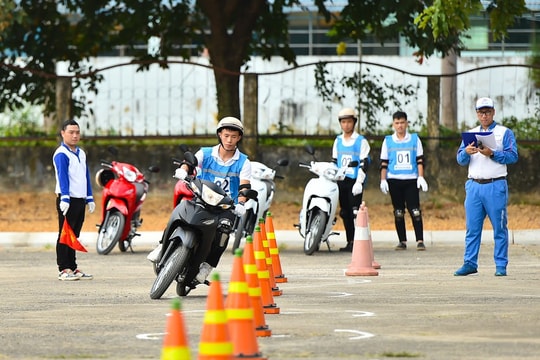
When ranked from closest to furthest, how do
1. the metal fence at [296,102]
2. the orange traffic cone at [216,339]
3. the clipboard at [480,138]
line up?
1. the orange traffic cone at [216,339]
2. the clipboard at [480,138]
3. the metal fence at [296,102]

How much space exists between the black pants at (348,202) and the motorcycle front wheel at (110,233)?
3.11 m

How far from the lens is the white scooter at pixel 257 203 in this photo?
68.1ft

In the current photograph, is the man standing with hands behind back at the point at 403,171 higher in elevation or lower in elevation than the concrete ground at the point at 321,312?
higher

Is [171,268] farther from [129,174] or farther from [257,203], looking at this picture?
[129,174]

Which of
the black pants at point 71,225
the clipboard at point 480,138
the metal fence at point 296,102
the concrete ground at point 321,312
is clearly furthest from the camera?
the metal fence at point 296,102

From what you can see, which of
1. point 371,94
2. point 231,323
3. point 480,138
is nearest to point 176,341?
point 231,323

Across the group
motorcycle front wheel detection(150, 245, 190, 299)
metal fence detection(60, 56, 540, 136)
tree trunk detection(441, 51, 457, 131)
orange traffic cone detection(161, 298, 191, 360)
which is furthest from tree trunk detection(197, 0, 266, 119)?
orange traffic cone detection(161, 298, 191, 360)

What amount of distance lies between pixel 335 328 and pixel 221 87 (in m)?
17.8

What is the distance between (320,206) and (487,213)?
4403 millimetres

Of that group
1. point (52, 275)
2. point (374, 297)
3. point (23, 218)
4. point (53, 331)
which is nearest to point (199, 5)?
point (23, 218)

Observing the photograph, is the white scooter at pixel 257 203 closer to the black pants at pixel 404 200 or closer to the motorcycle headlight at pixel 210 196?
the black pants at pixel 404 200

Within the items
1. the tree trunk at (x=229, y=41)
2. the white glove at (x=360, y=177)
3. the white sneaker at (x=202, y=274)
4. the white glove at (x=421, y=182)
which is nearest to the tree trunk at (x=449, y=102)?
the tree trunk at (x=229, y=41)

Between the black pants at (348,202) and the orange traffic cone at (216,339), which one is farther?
the black pants at (348,202)

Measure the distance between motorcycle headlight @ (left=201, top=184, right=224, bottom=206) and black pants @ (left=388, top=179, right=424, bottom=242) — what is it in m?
8.29
